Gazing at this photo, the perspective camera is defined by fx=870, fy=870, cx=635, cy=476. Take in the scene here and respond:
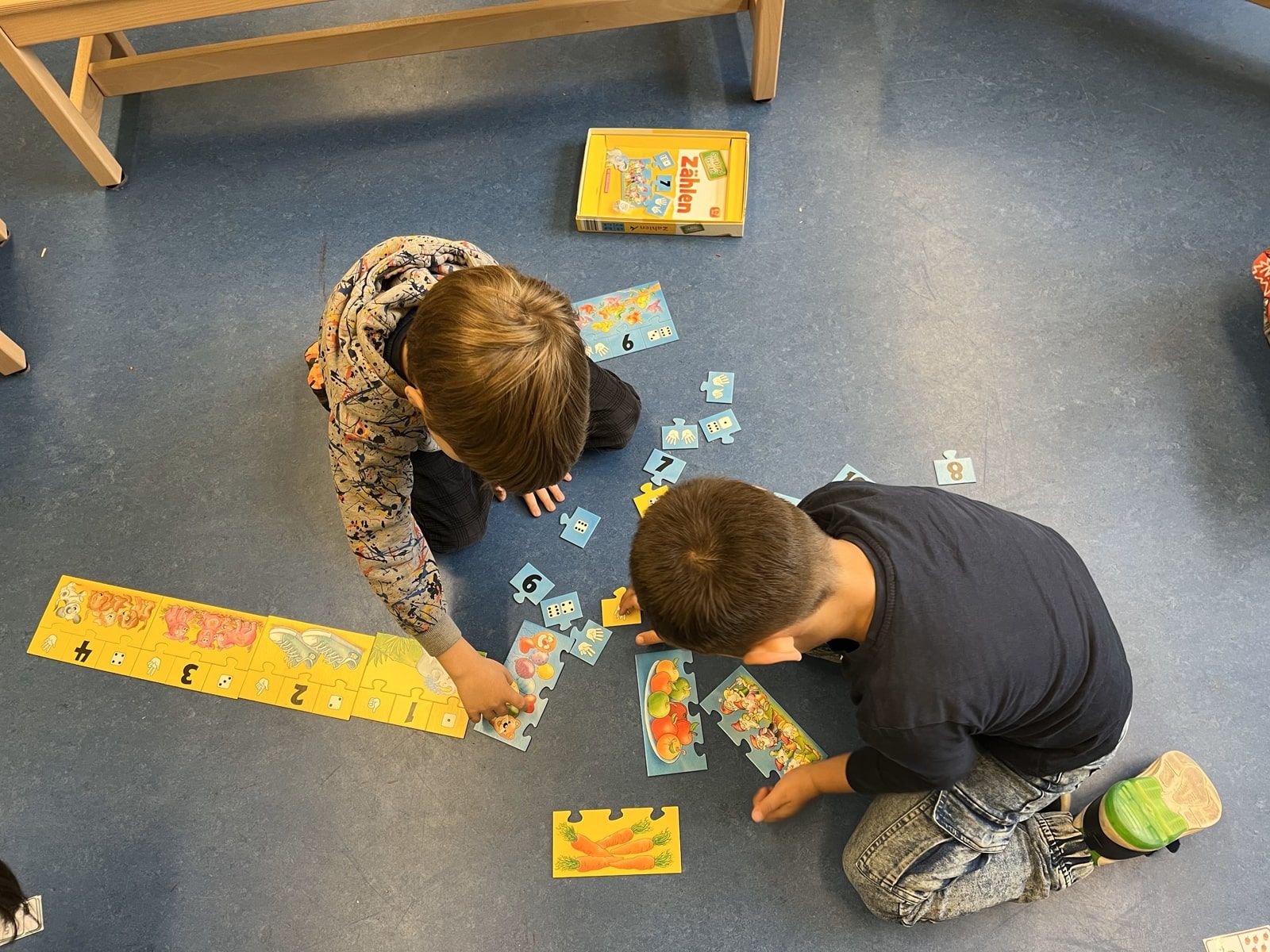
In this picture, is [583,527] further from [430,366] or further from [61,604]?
[61,604]

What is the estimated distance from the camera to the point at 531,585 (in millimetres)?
1794

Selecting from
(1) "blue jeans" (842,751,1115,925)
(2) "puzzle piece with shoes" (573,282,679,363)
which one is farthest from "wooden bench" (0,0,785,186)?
(1) "blue jeans" (842,751,1115,925)

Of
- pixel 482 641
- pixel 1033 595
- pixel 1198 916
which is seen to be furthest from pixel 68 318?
pixel 1198 916

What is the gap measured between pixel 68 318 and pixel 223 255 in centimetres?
39

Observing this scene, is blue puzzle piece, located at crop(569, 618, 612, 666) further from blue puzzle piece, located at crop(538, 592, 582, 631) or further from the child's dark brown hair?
the child's dark brown hair

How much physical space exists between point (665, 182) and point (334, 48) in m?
0.90

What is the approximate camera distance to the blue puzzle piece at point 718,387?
1930mm

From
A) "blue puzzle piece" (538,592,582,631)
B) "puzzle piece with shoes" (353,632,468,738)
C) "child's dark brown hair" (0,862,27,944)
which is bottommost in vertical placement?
"puzzle piece with shoes" (353,632,468,738)

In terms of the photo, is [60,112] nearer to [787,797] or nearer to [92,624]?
[92,624]

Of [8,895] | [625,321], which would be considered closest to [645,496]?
[625,321]

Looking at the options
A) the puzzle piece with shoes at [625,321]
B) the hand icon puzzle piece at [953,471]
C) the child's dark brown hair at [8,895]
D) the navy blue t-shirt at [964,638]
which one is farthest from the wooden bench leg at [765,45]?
the child's dark brown hair at [8,895]

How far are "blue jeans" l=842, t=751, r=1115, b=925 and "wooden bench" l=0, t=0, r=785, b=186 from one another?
170 cm

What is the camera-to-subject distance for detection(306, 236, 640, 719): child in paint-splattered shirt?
1087mm

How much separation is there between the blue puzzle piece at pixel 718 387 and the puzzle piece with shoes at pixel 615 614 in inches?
18.9
